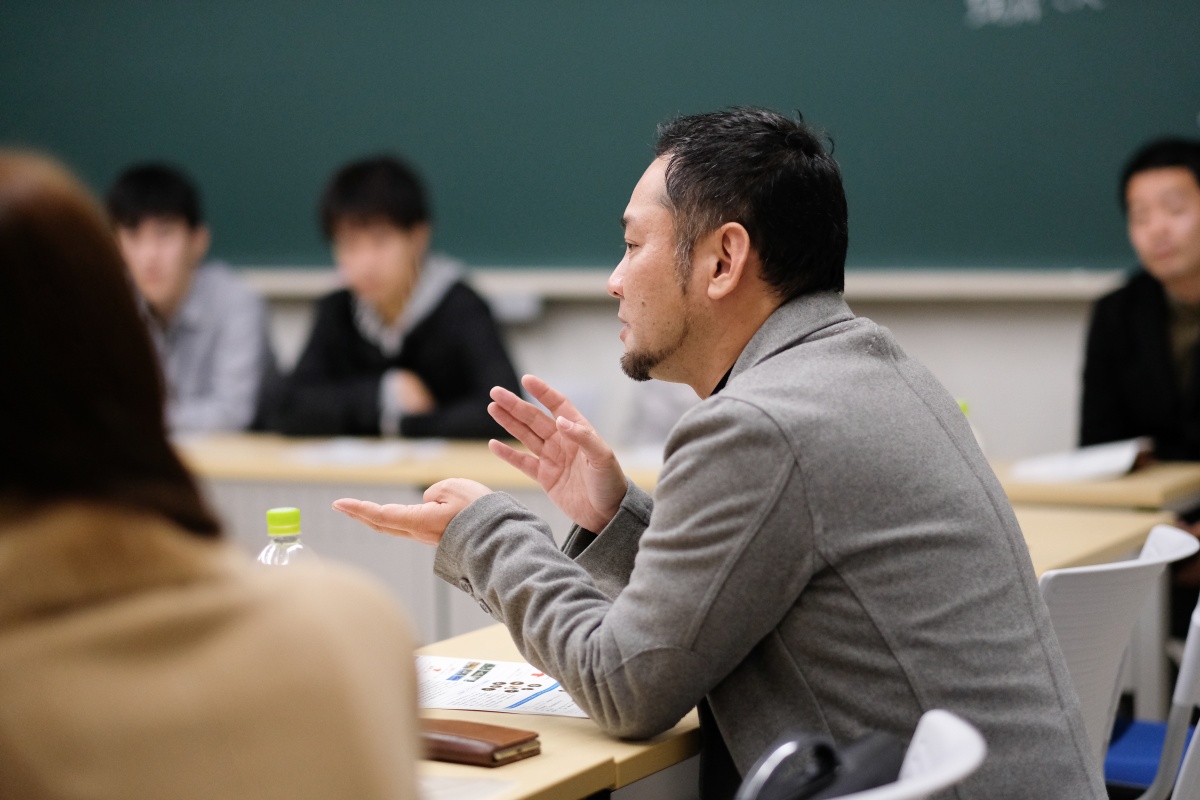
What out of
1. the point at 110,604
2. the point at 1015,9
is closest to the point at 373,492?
the point at 1015,9

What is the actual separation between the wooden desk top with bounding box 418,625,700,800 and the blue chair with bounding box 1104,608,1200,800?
0.76 metres

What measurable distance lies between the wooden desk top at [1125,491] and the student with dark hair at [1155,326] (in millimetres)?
419

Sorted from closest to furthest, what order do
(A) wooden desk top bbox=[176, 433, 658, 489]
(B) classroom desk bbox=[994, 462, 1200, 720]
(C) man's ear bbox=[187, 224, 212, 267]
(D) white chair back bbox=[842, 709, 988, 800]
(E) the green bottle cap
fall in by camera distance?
(D) white chair back bbox=[842, 709, 988, 800] → (E) the green bottle cap → (B) classroom desk bbox=[994, 462, 1200, 720] → (A) wooden desk top bbox=[176, 433, 658, 489] → (C) man's ear bbox=[187, 224, 212, 267]

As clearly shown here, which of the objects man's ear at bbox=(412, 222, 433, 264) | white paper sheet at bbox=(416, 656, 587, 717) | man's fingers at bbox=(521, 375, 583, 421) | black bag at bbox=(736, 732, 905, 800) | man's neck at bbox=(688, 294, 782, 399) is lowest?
white paper sheet at bbox=(416, 656, 587, 717)

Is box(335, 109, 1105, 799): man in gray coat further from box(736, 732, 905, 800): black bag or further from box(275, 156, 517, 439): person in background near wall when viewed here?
box(275, 156, 517, 439): person in background near wall

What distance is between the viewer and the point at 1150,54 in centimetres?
419

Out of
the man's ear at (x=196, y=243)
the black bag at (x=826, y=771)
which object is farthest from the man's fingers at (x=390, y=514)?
the man's ear at (x=196, y=243)

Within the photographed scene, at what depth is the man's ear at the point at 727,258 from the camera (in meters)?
1.66

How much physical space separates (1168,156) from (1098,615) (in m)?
2.30

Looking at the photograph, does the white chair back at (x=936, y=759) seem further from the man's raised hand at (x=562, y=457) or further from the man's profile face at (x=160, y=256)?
the man's profile face at (x=160, y=256)

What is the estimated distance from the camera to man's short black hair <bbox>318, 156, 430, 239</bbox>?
166 inches

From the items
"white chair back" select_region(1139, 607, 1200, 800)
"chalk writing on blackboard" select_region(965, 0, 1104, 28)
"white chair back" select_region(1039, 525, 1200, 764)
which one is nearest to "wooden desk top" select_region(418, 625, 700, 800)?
"white chair back" select_region(1039, 525, 1200, 764)

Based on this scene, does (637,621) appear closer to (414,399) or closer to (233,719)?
(233,719)

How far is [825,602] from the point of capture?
1441mm
